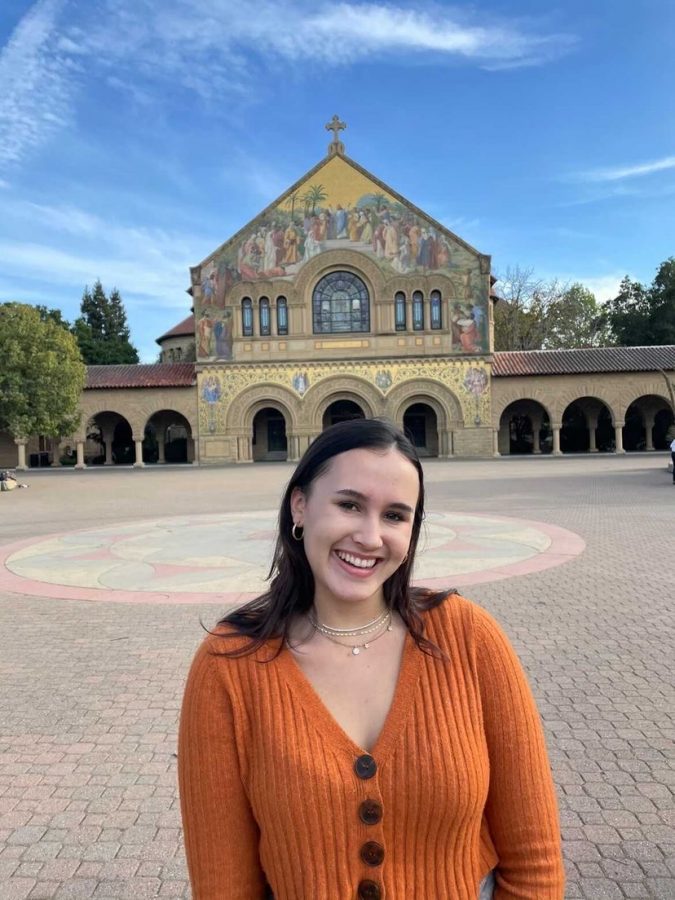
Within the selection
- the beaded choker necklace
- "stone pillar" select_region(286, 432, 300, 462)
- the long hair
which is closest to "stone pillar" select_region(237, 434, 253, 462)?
"stone pillar" select_region(286, 432, 300, 462)

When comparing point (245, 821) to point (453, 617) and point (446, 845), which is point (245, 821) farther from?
point (453, 617)

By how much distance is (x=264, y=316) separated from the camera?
39.2 metres

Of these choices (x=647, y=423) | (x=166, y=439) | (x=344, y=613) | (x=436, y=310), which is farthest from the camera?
(x=166, y=439)

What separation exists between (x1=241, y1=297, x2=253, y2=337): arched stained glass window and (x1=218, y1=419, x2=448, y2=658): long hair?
38077 millimetres

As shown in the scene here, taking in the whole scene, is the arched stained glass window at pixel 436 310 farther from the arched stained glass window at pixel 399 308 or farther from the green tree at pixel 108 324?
the green tree at pixel 108 324

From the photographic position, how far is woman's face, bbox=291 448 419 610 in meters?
1.84

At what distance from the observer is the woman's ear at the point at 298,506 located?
79.4 inches

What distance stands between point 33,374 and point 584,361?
29152 millimetres

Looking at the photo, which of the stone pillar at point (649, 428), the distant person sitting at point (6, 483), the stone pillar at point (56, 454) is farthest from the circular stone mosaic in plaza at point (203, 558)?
the stone pillar at point (649, 428)

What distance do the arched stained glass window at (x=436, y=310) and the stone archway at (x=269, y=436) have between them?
35.2 feet

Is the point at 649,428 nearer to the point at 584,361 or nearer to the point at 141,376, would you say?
the point at 584,361

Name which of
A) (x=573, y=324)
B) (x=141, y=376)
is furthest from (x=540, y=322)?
(x=141, y=376)

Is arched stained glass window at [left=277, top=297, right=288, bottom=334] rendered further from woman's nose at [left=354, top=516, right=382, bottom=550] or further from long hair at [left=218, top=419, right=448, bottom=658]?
woman's nose at [left=354, top=516, right=382, bottom=550]

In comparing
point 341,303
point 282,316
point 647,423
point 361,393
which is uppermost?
point 341,303
